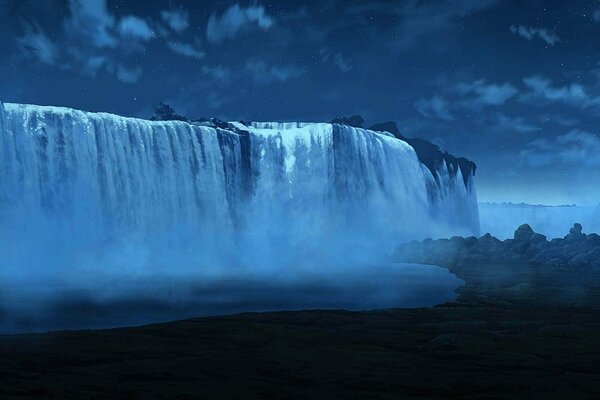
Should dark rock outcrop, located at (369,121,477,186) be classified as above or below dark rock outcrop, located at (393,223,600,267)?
above

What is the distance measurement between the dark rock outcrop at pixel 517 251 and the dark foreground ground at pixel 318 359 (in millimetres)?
29422

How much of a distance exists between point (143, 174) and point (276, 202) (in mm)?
16068

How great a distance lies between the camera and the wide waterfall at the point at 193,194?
1721 inches

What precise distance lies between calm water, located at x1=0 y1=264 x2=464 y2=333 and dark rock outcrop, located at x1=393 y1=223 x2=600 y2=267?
16.8 meters

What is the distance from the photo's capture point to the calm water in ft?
49.0

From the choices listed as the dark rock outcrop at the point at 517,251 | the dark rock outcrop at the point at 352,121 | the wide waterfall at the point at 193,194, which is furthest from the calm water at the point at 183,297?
the dark rock outcrop at the point at 352,121

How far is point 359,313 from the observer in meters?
15.6

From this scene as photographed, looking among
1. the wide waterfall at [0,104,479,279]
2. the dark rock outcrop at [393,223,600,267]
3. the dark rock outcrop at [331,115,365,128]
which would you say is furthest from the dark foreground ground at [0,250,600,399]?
the dark rock outcrop at [331,115,365,128]

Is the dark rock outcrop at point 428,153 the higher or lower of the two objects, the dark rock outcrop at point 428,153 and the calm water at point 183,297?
the higher

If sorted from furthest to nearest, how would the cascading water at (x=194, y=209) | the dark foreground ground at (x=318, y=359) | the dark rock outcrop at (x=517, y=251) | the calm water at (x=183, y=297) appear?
the dark rock outcrop at (x=517, y=251) < the cascading water at (x=194, y=209) < the calm water at (x=183, y=297) < the dark foreground ground at (x=318, y=359)

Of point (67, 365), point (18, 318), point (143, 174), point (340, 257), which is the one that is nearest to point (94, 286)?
point (18, 318)

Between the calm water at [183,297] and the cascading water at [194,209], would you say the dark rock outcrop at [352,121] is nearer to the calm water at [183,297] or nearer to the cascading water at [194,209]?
the cascading water at [194,209]

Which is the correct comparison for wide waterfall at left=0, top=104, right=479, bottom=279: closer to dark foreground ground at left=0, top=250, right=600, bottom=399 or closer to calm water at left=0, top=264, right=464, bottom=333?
calm water at left=0, top=264, right=464, bottom=333

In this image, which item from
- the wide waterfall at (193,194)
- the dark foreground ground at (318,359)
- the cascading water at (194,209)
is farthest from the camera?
the wide waterfall at (193,194)
